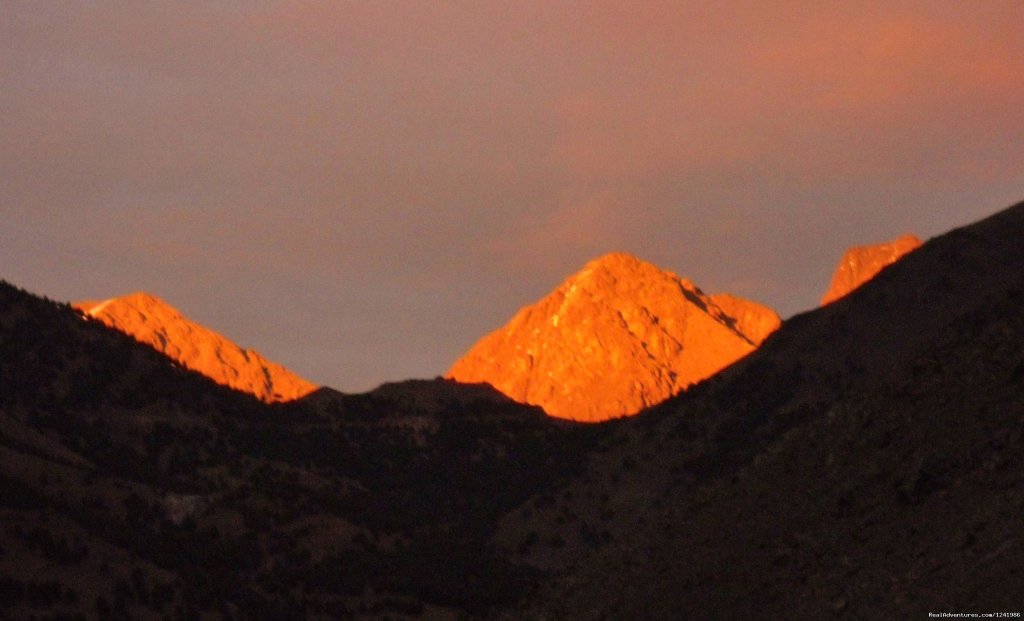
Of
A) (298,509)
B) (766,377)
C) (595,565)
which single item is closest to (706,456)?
(766,377)

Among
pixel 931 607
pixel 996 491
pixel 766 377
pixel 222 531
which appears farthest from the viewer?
pixel 766 377

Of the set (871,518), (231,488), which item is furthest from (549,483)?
(871,518)

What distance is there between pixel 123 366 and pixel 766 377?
3687 centimetres

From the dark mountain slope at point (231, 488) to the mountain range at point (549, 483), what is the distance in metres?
0.21

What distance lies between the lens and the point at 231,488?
88.2 m

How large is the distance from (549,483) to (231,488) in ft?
64.3

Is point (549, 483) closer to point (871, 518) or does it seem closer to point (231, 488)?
point (231, 488)

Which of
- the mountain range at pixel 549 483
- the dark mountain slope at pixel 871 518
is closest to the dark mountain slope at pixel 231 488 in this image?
the mountain range at pixel 549 483

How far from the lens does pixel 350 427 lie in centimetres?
11319

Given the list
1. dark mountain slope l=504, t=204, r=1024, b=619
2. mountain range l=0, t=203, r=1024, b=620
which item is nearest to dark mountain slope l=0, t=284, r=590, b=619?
mountain range l=0, t=203, r=1024, b=620

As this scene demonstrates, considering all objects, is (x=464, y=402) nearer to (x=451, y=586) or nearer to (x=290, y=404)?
(x=290, y=404)

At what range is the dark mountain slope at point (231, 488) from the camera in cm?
6225

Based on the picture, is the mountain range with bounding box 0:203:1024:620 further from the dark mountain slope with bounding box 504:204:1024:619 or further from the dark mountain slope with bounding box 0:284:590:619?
the dark mountain slope with bounding box 0:284:590:619

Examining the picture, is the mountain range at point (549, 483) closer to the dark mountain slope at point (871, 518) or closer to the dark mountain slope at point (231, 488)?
the dark mountain slope at point (871, 518)
